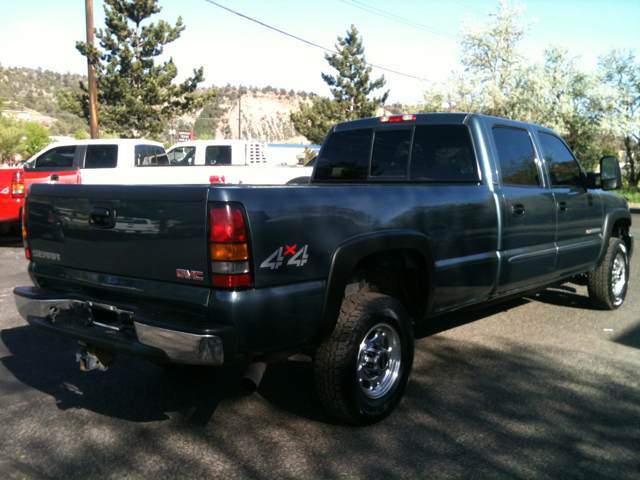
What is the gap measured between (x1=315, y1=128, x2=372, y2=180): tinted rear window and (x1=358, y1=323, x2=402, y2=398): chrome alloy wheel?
6.20 ft

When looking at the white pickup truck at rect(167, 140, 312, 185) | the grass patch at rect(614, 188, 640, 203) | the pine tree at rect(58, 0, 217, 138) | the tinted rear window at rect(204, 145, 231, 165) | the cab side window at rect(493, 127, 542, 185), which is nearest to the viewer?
the cab side window at rect(493, 127, 542, 185)

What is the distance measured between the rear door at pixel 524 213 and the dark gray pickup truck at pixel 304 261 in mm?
22

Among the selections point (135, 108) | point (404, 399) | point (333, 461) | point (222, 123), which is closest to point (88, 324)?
point (333, 461)

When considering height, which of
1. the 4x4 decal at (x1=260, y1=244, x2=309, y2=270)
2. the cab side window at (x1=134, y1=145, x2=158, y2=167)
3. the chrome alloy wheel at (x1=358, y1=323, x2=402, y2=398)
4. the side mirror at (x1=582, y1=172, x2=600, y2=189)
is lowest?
the chrome alloy wheel at (x1=358, y1=323, x2=402, y2=398)

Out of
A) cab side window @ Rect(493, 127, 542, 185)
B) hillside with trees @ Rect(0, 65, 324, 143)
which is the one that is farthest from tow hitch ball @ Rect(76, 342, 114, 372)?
hillside with trees @ Rect(0, 65, 324, 143)

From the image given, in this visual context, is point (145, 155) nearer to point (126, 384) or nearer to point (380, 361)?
point (126, 384)

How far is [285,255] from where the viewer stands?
3.04 m

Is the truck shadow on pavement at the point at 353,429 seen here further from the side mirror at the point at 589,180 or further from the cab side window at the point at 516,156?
the side mirror at the point at 589,180

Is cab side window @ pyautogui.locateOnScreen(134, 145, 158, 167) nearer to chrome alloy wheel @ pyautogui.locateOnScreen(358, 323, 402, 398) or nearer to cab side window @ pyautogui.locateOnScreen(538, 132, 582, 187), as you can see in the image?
cab side window @ pyautogui.locateOnScreen(538, 132, 582, 187)

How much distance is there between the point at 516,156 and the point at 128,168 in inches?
418

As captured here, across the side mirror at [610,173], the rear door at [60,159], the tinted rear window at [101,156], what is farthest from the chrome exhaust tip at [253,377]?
the tinted rear window at [101,156]

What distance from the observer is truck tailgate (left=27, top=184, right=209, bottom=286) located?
117 inches

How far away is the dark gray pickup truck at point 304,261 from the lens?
292cm

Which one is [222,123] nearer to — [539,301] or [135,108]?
[135,108]
